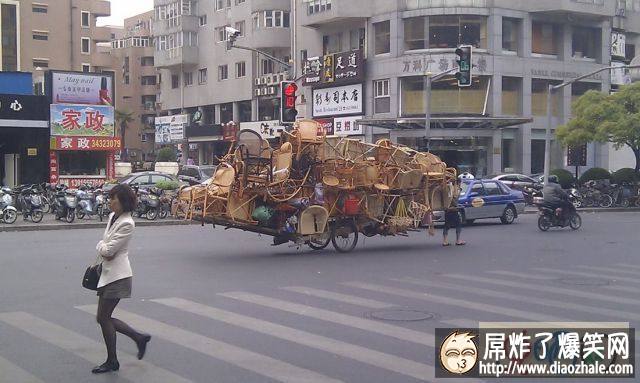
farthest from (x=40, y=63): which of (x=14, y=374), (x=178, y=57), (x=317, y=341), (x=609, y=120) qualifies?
(x=14, y=374)

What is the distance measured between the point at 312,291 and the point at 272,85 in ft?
154

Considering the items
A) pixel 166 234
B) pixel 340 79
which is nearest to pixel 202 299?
pixel 166 234

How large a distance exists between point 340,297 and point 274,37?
48883 millimetres

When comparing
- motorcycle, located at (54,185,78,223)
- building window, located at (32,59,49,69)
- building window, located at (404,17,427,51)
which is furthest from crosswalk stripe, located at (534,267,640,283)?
building window, located at (32,59,49,69)

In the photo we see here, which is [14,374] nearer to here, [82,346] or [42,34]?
[82,346]

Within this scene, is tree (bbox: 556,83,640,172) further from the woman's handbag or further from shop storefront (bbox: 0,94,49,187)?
the woman's handbag

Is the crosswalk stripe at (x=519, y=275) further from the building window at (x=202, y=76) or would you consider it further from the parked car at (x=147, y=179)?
the building window at (x=202, y=76)

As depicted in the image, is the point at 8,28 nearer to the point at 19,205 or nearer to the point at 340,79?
the point at 340,79

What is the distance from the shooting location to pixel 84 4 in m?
66.8

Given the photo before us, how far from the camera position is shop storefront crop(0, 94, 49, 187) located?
3091 centimetres

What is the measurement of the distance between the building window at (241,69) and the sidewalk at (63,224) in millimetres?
37250

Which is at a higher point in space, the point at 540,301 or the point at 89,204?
the point at 89,204

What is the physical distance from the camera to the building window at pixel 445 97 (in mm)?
45031

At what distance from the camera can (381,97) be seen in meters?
47.6
